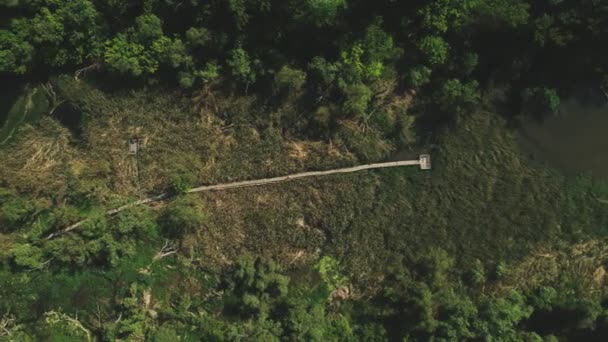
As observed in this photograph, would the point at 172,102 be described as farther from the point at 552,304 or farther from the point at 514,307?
the point at 552,304

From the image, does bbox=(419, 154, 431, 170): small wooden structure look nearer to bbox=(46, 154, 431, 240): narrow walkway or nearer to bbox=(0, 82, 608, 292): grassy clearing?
bbox=(46, 154, 431, 240): narrow walkway

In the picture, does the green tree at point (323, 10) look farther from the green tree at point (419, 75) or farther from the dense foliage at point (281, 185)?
the green tree at point (419, 75)

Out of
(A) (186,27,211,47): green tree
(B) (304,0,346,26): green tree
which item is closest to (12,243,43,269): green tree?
(A) (186,27,211,47): green tree

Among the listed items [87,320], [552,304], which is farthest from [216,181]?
[552,304]

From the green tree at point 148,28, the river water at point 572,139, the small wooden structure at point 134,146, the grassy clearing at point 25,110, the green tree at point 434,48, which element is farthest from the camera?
the grassy clearing at point 25,110

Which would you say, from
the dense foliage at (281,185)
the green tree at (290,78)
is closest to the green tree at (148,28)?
the dense foliage at (281,185)
